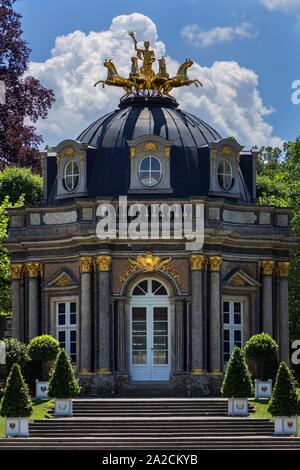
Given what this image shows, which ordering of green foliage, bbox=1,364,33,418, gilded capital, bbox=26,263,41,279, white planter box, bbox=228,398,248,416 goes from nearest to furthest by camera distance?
green foliage, bbox=1,364,33,418 < white planter box, bbox=228,398,248,416 < gilded capital, bbox=26,263,41,279

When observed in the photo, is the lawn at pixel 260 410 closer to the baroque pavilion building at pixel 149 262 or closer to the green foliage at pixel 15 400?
the baroque pavilion building at pixel 149 262

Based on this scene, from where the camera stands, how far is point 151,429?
41812 mm

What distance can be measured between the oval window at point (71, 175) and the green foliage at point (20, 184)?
1187cm

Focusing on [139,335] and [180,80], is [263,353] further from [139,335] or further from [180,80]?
[180,80]

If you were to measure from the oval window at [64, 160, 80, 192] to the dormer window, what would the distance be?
469 centimetres

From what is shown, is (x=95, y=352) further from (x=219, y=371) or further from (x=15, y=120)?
(x=15, y=120)

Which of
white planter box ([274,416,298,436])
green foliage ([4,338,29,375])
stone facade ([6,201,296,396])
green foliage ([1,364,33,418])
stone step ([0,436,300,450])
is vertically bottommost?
stone step ([0,436,300,450])

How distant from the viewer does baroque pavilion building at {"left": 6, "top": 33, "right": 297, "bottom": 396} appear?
1960 inches

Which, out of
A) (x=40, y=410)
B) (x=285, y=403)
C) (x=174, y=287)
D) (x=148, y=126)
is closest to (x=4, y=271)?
(x=148, y=126)

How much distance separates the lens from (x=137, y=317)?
5031cm

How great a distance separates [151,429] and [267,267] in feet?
36.8

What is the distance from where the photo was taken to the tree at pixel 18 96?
217ft

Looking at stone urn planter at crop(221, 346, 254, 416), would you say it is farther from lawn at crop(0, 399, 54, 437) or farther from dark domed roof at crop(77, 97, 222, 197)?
dark domed roof at crop(77, 97, 222, 197)

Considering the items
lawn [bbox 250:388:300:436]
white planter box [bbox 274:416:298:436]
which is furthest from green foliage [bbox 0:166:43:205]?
white planter box [bbox 274:416:298:436]
